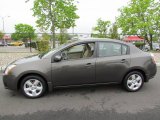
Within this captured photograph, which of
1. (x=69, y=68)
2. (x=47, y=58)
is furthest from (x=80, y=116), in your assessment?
(x=47, y=58)

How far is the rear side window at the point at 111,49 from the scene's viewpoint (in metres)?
5.57

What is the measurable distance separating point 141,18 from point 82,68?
24.5 metres

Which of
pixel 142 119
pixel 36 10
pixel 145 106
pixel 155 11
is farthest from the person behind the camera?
pixel 155 11

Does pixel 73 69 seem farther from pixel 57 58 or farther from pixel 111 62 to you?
pixel 111 62

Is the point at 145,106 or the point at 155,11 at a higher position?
the point at 155,11

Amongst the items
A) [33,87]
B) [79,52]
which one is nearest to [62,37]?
[79,52]

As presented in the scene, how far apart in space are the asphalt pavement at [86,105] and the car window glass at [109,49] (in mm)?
1032

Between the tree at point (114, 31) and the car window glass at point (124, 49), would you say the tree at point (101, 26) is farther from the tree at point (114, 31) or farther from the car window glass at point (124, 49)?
the car window glass at point (124, 49)

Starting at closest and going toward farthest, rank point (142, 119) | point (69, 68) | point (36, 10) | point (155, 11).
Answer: point (142, 119)
point (69, 68)
point (36, 10)
point (155, 11)

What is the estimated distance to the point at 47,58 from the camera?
17.5 feet

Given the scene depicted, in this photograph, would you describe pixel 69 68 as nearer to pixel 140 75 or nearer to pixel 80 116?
pixel 80 116

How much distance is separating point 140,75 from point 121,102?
122 centimetres

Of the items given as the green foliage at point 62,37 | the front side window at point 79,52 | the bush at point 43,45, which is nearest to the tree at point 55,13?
the bush at point 43,45

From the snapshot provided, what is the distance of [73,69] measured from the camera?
5316mm
